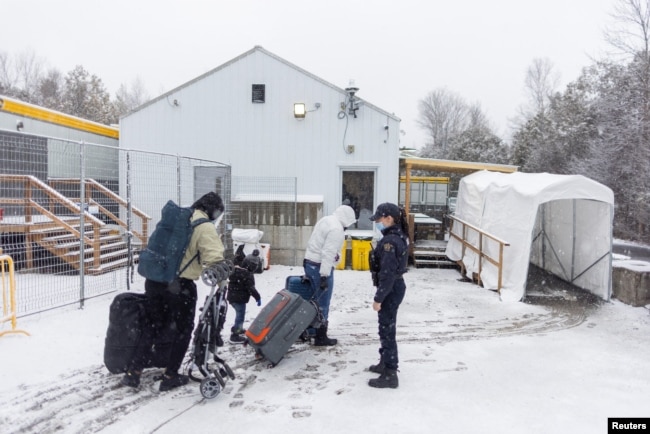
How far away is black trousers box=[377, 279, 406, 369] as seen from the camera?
4160 millimetres

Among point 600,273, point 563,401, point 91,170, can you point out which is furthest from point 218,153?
point 563,401

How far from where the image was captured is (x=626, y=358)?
520 centimetres

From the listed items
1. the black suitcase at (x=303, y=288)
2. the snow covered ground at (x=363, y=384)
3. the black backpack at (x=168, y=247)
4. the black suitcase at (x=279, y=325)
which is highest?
the black backpack at (x=168, y=247)

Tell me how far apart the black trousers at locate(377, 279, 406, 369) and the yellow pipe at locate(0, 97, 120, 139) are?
844 cm

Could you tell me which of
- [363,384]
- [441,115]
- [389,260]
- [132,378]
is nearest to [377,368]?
[363,384]

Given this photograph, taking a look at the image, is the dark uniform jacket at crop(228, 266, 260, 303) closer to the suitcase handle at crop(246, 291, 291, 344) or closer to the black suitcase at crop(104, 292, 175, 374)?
the suitcase handle at crop(246, 291, 291, 344)

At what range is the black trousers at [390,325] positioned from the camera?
4160 mm

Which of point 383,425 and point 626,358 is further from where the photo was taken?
point 626,358

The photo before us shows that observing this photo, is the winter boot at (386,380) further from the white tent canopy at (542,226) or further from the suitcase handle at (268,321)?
the white tent canopy at (542,226)

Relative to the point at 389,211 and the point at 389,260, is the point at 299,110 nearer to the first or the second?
the point at 389,211

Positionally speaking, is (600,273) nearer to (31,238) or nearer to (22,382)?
(22,382)

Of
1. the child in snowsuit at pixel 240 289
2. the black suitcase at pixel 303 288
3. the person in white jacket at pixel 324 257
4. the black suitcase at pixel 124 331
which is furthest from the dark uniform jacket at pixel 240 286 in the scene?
the black suitcase at pixel 124 331

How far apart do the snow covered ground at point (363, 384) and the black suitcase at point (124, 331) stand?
0.78ft

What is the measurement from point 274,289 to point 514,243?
453 centimetres
